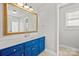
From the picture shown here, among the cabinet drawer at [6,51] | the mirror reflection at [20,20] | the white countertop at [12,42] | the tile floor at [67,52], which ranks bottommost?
the tile floor at [67,52]

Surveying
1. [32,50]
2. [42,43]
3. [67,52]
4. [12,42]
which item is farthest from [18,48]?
[67,52]

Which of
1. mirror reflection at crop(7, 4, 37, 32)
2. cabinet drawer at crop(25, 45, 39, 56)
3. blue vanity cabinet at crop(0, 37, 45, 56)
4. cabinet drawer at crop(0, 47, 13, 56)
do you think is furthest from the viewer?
cabinet drawer at crop(25, 45, 39, 56)

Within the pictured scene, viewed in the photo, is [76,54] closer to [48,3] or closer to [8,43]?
[48,3]

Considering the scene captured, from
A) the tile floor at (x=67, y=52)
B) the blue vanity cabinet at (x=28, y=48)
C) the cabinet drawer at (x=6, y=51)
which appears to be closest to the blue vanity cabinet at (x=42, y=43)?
the blue vanity cabinet at (x=28, y=48)

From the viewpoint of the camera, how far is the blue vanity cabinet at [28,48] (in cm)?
149

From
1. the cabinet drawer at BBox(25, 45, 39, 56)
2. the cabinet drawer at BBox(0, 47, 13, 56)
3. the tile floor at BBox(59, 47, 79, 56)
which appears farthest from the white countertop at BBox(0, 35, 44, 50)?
the tile floor at BBox(59, 47, 79, 56)

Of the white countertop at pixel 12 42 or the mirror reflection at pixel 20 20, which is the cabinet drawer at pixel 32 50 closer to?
the white countertop at pixel 12 42

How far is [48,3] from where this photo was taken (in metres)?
1.65

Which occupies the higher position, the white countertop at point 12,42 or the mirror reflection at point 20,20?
the mirror reflection at point 20,20

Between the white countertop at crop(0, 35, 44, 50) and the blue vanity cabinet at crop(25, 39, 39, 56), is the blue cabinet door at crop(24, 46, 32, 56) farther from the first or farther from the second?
the white countertop at crop(0, 35, 44, 50)

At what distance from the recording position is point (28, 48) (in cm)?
173

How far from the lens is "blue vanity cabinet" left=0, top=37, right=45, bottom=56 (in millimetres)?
1487

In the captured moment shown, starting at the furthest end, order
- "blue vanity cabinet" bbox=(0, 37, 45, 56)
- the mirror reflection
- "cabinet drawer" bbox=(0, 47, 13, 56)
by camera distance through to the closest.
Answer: the mirror reflection, "blue vanity cabinet" bbox=(0, 37, 45, 56), "cabinet drawer" bbox=(0, 47, 13, 56)

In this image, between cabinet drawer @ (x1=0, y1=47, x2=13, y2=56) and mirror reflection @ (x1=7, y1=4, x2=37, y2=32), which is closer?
cabinet drawer @ (x1=0, y1=47, x2=13, y2=56)
